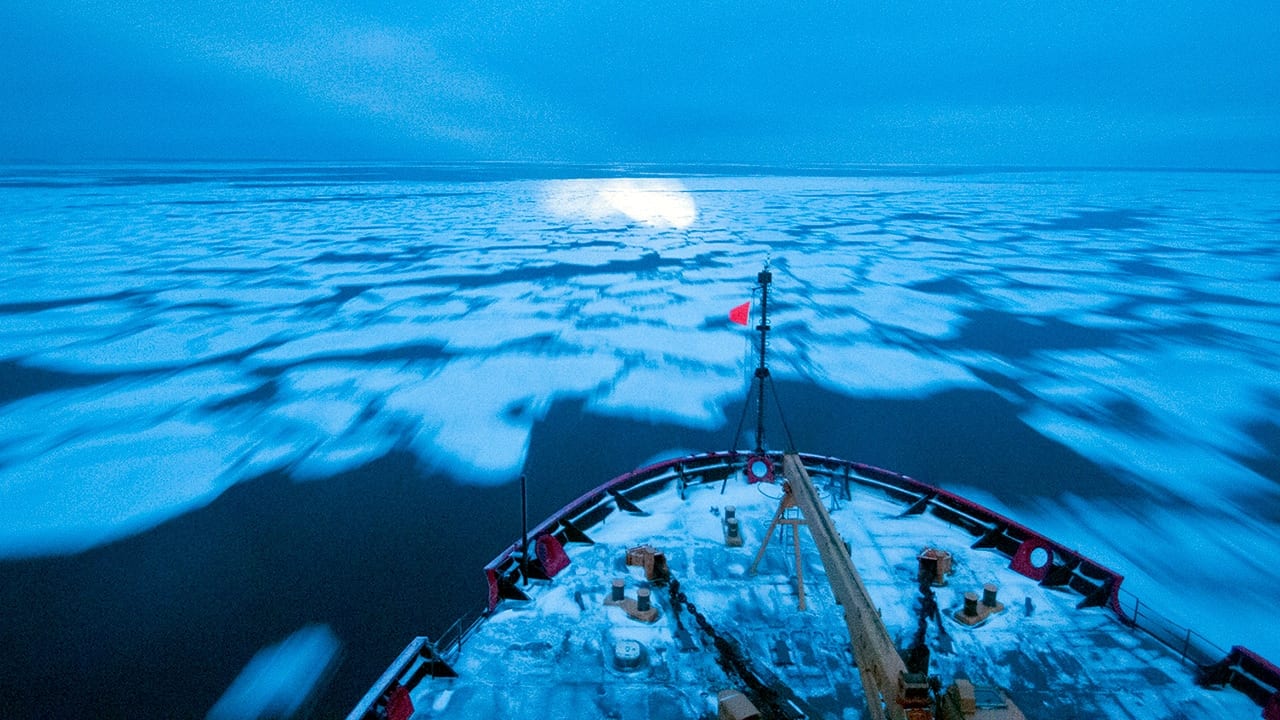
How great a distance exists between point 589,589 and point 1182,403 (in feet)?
60.0

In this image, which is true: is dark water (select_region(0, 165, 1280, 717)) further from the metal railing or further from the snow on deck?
the snow on deck

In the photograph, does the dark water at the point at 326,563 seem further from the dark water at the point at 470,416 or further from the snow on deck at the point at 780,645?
the snow on deck at the point at 780,645

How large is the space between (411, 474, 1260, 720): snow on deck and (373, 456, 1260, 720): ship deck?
18mm

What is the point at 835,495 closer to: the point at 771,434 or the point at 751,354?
the point at 771,434

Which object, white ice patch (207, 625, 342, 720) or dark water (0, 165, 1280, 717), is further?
dark water (0, 165, 1280, 717)

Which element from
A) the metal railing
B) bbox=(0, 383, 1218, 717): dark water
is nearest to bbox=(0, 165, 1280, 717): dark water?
bbox=(0, 383, 1218, 717): dark water

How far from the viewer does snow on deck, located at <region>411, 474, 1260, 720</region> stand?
6.67 metres

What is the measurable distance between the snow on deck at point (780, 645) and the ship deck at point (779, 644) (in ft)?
0.06

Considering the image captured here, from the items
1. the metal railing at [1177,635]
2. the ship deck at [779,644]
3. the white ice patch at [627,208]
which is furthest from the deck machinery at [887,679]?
the white ice patch at [627,208]

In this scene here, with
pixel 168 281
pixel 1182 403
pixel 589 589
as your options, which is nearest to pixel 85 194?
pixel 168 281

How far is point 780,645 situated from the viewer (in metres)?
7.48

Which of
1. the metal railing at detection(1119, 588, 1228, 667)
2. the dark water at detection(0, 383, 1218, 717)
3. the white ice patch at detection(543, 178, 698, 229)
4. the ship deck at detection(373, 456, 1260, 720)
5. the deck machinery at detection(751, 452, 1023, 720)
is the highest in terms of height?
the deck machinery at detection(751, 452, 1023, 720)

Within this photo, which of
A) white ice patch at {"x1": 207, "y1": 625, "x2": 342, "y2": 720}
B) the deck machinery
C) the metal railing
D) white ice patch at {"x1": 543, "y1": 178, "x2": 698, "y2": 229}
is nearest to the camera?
the deck machinery

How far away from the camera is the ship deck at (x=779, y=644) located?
667 cm
